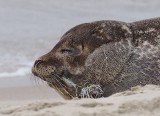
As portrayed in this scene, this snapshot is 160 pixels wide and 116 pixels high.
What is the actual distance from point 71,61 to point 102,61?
352 millimetres

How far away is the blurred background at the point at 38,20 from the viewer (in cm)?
1162

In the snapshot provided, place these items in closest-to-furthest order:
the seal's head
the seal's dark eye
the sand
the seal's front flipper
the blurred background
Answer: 1. the sand
2. the seal's front flipper
3. the seal's head
4. the seal's dark eye
5. the blurred background

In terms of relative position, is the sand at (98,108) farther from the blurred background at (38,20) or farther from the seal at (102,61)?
the blurred background at (38,20)

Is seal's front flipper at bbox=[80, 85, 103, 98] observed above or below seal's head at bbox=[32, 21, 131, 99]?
below

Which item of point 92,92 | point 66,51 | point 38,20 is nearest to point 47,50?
point 38,20

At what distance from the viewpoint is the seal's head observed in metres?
7.18

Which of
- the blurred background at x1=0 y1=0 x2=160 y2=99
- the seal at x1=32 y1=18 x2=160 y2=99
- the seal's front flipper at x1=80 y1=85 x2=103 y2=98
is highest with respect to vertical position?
the blurred background at x1=0 y1=0 x2=160 y2=99

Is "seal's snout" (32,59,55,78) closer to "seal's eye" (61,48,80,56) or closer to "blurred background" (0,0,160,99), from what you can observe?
"seal's eye" (61,48,80,56)

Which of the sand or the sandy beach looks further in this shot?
the sandy beach

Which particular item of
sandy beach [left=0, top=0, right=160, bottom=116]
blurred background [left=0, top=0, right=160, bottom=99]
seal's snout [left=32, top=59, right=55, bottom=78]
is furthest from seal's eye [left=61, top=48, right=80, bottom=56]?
blurred background [left=0, top=0, right=160, bottom=99]

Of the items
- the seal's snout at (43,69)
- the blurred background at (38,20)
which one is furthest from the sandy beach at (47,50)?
the seal's snout at (43,69)

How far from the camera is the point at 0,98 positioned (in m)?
9.45

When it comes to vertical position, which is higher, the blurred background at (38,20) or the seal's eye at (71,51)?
the blurred background at (38,20)

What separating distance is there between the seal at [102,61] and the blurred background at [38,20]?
Answer: 3.00m
